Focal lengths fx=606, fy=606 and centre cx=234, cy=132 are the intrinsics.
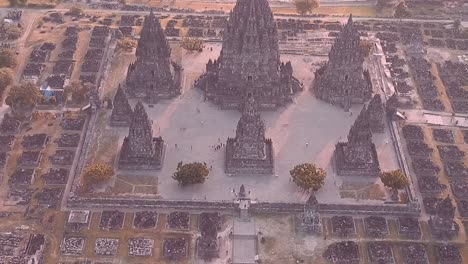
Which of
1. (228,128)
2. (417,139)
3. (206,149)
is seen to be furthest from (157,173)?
(417,139)

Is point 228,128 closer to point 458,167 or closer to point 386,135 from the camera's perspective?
point 386,135

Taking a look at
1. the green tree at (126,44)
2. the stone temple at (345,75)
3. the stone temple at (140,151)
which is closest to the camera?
the stone temple at (140,151)

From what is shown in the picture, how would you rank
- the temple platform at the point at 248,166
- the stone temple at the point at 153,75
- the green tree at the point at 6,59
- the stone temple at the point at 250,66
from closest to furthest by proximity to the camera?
1. the temple platform at the point at 248,166
2. the stone temple at the point at 250,66
3. the stone temple at the point at 153,75
4. the green tree at the point at 6,59

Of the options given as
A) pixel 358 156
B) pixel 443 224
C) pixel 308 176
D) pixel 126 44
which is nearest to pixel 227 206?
pixel 308 176

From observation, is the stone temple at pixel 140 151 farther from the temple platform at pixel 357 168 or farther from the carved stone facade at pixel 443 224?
the carved stone facade at pixel 443 224

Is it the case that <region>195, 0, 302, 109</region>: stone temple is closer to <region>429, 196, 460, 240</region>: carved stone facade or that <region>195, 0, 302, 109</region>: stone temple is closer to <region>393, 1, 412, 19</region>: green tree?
<region>429, 196, 460, 240</region>: carved stone facade

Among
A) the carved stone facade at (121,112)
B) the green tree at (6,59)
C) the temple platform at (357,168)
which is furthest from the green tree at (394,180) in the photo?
the green tree at (6,59)

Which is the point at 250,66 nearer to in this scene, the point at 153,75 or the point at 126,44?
the point at 153,75
